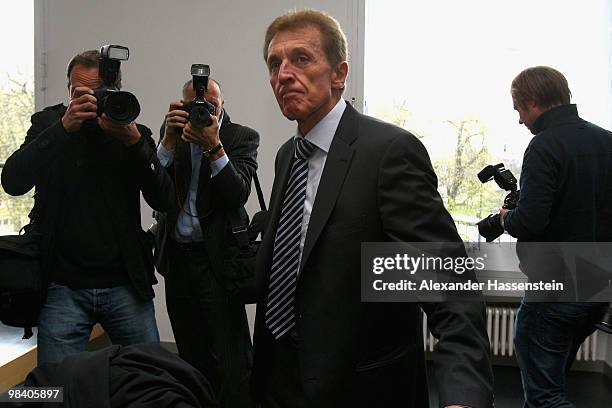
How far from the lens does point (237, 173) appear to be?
7.44 ft

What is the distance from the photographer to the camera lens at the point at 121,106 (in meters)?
1.80

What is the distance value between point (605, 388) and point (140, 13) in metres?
3.79

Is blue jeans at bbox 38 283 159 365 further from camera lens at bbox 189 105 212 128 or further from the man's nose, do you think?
the man's nose

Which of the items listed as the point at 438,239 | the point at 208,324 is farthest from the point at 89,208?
Answer: the point at 438,239

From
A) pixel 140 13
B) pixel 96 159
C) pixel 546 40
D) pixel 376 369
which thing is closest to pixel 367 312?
pixel 376 369

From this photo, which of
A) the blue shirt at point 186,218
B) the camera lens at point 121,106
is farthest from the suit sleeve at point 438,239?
the blue shirt at point 186,218

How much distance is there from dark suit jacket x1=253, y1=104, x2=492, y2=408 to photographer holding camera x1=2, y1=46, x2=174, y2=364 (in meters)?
0.81

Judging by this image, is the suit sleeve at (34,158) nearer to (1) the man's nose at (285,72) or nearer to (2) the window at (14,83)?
(1) the man's nose at (285,72)

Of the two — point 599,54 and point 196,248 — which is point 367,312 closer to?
point 196,248

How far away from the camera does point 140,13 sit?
391 centimetres

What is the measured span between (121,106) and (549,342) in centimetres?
182

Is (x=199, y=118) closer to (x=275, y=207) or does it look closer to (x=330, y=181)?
(x=275, y=207)

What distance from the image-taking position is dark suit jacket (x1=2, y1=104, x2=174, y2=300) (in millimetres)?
1800

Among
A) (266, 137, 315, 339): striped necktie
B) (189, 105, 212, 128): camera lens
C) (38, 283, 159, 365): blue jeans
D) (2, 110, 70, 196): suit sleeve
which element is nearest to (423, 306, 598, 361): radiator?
(189, 105, 212, 128): camera lens
